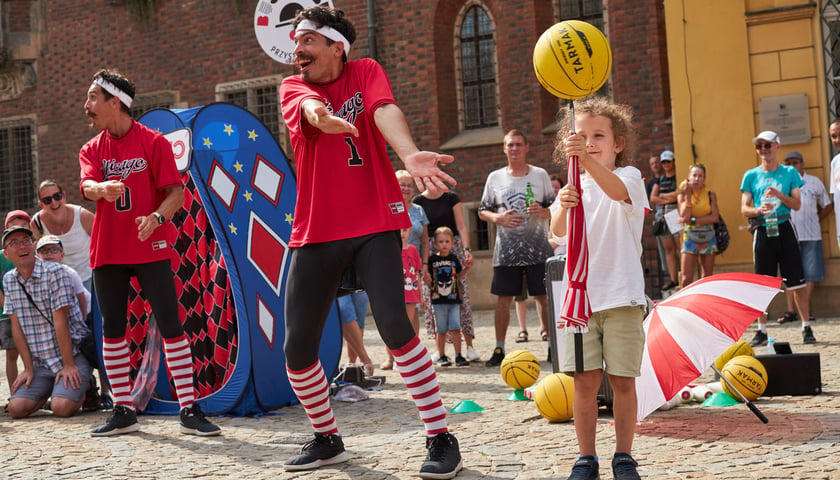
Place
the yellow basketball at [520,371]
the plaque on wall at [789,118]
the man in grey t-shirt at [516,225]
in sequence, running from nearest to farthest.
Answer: the yellow basketball at [520,371] < the man in grey t-shirt at [516,225] < the plaque on wall at [789,118]

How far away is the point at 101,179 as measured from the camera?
6629 millimetres

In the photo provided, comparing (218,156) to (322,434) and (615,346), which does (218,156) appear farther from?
(615,346)

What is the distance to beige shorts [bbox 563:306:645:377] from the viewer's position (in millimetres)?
4438

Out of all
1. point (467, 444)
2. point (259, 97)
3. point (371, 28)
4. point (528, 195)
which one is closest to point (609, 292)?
point (467, 444)

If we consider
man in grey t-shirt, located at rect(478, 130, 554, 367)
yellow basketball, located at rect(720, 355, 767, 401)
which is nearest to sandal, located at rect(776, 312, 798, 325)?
man in grey t-shirt, located at rect(478, 130, 554, 367)

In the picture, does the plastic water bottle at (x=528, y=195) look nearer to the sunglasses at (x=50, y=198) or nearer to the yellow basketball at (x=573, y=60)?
the sunglasses at (x=50, y=198)

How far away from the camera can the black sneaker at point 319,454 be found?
511 centimetres

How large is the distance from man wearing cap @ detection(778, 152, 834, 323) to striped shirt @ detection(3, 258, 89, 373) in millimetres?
7939

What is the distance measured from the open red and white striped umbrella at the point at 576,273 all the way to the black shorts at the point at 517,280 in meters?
5.28

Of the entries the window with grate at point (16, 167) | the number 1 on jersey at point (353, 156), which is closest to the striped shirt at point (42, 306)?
the number 1 on jersey at point (353, 156)

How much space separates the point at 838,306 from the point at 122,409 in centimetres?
924

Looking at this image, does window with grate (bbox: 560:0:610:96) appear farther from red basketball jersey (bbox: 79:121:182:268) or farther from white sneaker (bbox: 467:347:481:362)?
red basketball jersey (bbox: 79:121:182:268)

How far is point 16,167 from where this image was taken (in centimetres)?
2488

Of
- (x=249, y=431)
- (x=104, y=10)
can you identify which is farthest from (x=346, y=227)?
(x=104, y=10)
